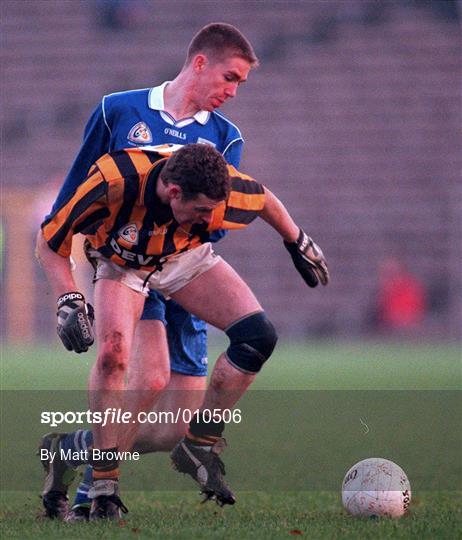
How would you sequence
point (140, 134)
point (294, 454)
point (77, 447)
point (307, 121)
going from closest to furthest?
point (77, 447), point (140, 134), point (294, 454), point (307, 121)

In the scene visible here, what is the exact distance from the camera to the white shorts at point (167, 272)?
16.2ft

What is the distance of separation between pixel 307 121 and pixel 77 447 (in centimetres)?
1782

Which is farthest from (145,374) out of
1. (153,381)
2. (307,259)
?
(307,259)

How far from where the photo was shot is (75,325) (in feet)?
14.9

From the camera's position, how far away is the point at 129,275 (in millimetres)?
4934

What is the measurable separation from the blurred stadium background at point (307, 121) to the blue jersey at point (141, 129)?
605 inches

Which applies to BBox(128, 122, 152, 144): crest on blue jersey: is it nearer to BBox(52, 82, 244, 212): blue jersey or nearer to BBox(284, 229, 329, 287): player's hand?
BBox(52, 82, 244, 212): blue jersey

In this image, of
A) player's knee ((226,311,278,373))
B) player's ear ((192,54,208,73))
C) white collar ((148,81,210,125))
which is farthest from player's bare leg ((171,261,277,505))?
player's ear ((192,54,208,73))

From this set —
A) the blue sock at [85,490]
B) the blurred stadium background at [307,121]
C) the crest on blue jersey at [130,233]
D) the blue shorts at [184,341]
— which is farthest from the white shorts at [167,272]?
the blurred stadium background at [307,121]

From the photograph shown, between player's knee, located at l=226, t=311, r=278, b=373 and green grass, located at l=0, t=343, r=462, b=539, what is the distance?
0.59 metres

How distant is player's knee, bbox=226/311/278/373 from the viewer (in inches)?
193

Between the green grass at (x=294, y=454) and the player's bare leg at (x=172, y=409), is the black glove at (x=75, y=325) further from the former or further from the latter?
the player's bare leg at (x=172, y=409)

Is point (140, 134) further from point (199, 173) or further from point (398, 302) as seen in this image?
point (398, 302)

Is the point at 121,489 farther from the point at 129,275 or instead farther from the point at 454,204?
the point at 454,204
